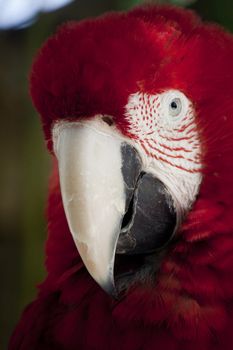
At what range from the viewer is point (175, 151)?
96 cm

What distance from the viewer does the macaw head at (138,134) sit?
0.86m

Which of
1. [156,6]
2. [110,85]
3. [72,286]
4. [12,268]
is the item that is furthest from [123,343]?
[12,268]

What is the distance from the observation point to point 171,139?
96 centimetres

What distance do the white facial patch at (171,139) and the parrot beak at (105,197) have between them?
0.07ft

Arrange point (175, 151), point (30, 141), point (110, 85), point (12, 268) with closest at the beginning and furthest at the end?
point (110, 85), point (175, 151), point (30, 141), point (12, 268)

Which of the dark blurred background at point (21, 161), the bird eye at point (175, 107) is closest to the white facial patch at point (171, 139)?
the bird eye at point (175, 107)

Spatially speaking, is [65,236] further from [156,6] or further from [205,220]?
[156,6]

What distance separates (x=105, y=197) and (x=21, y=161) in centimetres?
139

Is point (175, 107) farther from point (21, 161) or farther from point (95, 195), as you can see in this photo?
point (21, 161)

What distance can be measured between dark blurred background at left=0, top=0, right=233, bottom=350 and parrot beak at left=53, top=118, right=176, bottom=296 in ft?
3.60

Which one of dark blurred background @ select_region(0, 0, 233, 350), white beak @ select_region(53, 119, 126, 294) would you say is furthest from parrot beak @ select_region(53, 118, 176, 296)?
dark blurred background @ select_region(0, 0, 233, 350)

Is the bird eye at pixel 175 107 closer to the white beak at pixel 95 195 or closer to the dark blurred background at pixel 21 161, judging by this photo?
the white beak at pixel 95 195

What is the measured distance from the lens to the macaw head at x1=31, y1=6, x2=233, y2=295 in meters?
0.86

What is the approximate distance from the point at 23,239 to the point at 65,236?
43.9 inches
